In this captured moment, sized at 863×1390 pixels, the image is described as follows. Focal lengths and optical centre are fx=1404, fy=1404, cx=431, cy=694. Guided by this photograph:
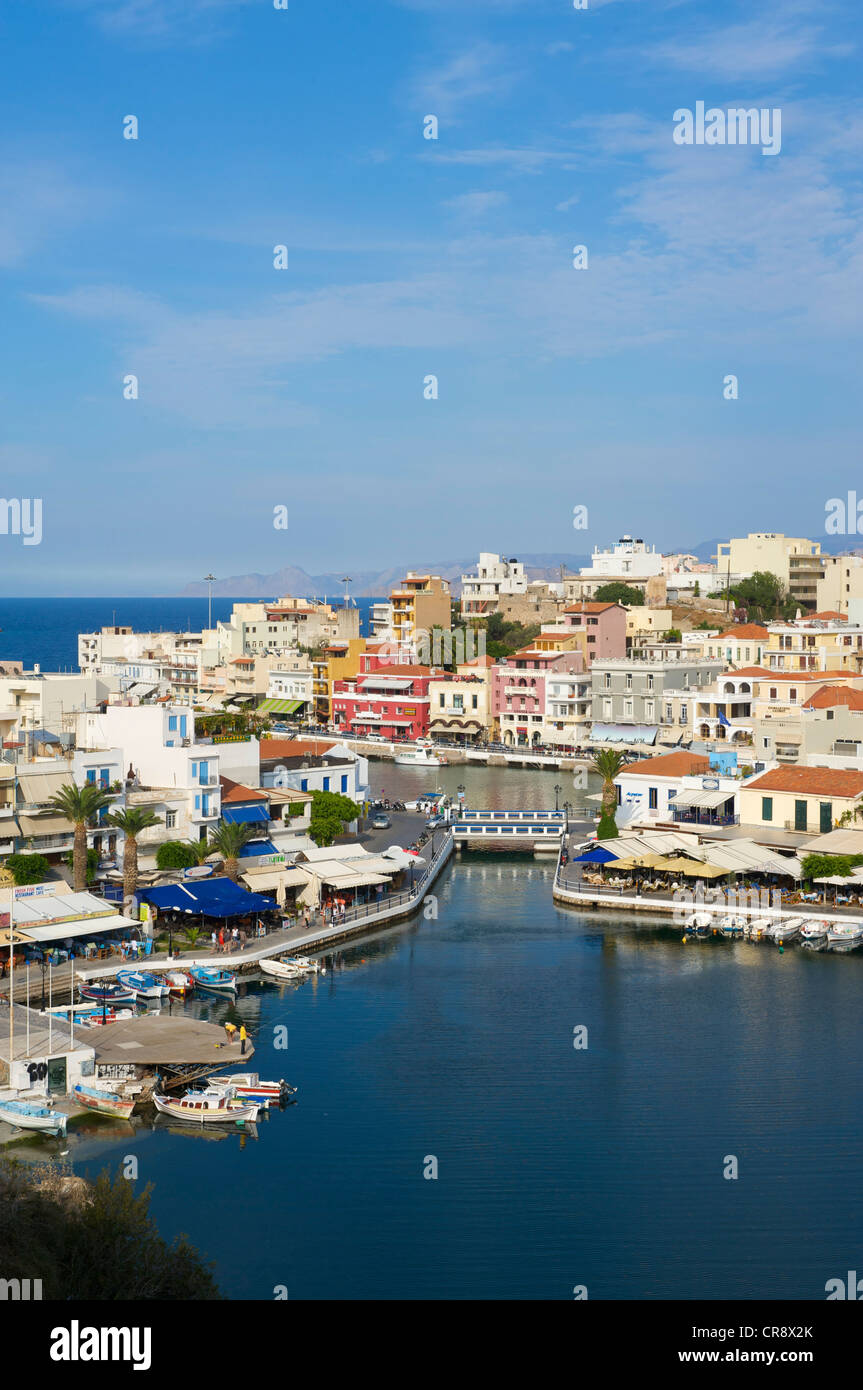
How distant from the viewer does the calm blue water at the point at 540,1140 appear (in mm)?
16562

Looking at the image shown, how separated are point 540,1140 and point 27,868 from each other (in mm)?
15209

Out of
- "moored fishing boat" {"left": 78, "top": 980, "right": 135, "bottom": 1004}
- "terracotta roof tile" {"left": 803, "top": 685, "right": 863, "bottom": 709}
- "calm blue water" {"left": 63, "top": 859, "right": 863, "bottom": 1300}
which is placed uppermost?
"terracotta roof tile" {"left": 803, "top": 685, "right": 863, "bottom": 709}

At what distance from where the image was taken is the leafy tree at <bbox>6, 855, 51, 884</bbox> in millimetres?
30594

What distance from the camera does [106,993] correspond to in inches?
1018

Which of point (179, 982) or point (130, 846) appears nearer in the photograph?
point (179, 982)

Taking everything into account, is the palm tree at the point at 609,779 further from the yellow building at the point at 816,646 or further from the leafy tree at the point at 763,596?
the leafy tree at the point at 763,596

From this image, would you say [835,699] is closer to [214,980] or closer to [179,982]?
[214,980]

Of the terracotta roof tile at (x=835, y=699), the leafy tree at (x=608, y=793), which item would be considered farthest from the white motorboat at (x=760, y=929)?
the terracotta roof tile at (x=835, y=699)

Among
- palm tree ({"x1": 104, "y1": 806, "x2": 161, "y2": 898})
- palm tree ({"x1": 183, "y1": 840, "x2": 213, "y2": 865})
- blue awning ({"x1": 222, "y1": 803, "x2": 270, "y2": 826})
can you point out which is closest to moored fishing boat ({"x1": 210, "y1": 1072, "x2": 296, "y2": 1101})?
palm tree ({"x1": 104, "y1": 806, "x2": 161, "y2": 898})

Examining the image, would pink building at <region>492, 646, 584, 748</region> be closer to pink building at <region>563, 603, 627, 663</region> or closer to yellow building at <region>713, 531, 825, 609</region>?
pink building at <region>563, 603, 627, 663</region>

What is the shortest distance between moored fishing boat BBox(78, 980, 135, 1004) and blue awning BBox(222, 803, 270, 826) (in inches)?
353

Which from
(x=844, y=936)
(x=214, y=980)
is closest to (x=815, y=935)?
(x=844, y=936)
